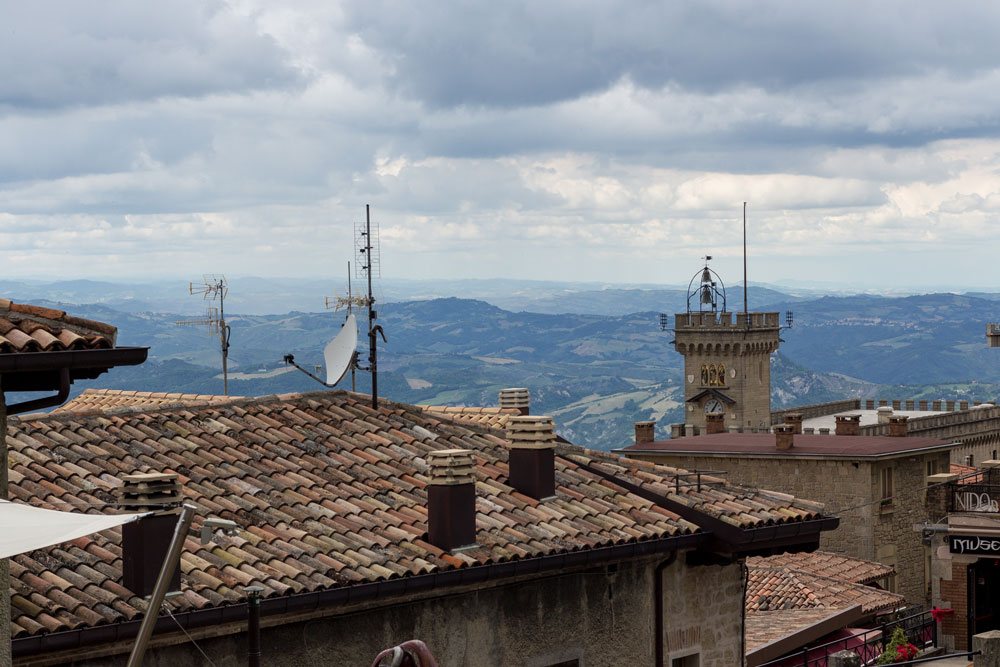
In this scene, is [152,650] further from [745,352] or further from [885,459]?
[745,352]

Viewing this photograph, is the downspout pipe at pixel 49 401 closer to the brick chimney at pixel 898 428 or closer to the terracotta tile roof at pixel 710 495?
the terracotta tile roof at pixel 710 495

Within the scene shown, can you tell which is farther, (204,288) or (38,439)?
(204,288)

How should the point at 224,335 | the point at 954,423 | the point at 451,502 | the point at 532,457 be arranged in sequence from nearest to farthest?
the point at 451,502 < the point at 532,457 < the point at 224,335 < the point at 954,423

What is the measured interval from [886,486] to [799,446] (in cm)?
313

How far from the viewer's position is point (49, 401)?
10570mm

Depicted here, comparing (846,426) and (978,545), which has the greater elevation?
(978,545)

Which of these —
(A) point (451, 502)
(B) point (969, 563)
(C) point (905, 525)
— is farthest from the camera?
(C) point (905, 525)

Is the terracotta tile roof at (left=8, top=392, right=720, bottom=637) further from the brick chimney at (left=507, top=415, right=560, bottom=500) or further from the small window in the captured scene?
the small window

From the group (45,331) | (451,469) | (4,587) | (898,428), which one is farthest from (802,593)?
(898,428)

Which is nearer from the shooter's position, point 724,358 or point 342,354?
point 342,354

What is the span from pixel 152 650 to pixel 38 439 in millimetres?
3225

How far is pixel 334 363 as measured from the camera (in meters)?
18.6

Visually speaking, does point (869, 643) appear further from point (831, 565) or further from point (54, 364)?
point (54, 364)

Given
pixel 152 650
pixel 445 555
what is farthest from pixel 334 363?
pixel 152 650
